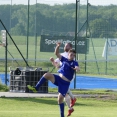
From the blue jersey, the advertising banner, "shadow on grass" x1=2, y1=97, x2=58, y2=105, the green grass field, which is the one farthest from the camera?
the advertising banner

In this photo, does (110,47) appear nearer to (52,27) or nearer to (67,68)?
(52,27)

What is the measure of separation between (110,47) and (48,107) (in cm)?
1667

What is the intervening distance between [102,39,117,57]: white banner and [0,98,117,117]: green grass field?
43.3ft

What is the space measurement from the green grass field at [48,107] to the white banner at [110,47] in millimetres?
13193

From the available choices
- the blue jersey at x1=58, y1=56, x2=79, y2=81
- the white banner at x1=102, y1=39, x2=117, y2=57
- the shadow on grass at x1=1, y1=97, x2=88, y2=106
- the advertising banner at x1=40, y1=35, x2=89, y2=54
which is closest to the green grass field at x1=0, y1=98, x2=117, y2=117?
the shadow on grass at x1=1, y1=97, x2=88, y2=106

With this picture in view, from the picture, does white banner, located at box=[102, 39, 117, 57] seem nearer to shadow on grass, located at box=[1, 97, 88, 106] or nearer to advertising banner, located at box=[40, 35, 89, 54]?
advertising banner, located at box=[40, 35, 89, 54]

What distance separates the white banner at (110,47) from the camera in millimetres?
34969

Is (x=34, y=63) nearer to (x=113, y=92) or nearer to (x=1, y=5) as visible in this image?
(x=1, y=5)

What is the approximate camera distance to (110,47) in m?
35.2

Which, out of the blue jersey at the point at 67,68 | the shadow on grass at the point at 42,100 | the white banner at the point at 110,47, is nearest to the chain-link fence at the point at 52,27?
the white banner at the point at 110,47

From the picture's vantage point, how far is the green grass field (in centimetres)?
1645

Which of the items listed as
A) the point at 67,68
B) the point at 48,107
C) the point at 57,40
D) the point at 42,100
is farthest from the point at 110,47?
the point at 67,68

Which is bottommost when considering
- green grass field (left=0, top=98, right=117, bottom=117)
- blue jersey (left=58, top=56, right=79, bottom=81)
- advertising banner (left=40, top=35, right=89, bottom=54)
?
green grass field (left=0, top=98, right=117, bottom=117)

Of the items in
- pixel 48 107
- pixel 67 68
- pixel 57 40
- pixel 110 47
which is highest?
pixel 57 40
